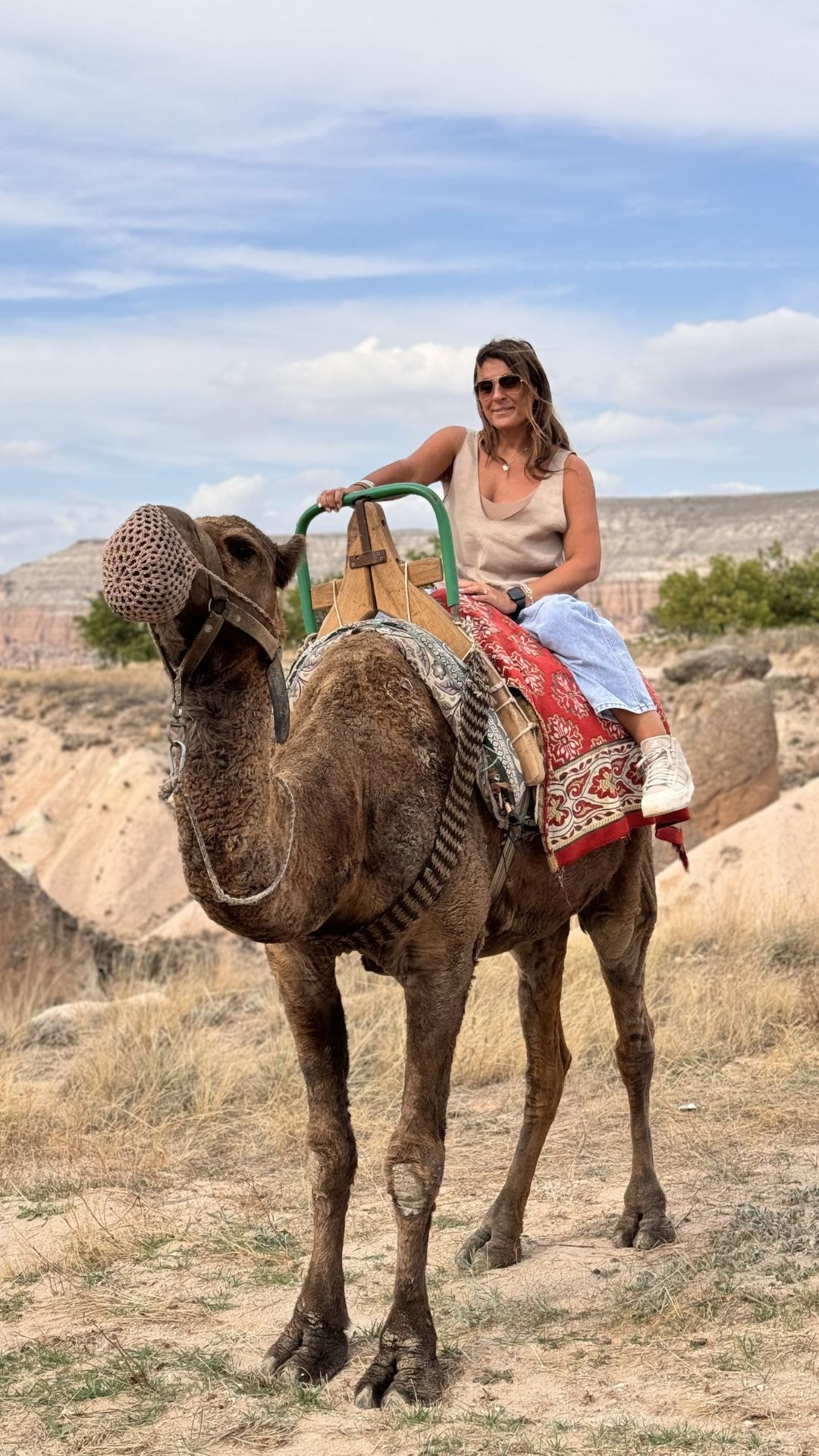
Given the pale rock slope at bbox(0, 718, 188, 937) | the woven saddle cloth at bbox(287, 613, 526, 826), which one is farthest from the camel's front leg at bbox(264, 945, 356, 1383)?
the pale rock slope at bbox(0, 718, 188, 937)

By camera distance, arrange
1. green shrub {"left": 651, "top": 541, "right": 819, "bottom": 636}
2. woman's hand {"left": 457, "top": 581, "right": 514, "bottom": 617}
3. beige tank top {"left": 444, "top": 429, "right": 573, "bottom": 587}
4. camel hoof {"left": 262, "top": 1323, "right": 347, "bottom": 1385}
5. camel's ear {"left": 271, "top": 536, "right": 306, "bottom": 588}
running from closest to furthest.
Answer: camel's ear {"left": 271, "top": 536, "right": 306, "bottom": 588}, camel hoof {"left": 262, "top": 1323, "right": 347, "bottom": 1385}, woman's hand {"left": 457, "top": 581, "right": 514, "bottom": 617}, beige tank top {"left": 444, "top": 429, "right": 573, "bottom": 587}, green shrub {"left": 651, "top": 541, "right": 819, "bottom": 636}

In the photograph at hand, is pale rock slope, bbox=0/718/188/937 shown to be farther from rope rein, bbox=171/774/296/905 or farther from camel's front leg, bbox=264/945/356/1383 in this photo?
rope rein, bbox=171/774/296/905

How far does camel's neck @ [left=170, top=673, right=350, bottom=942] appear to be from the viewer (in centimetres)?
353

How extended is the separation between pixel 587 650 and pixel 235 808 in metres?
2.03

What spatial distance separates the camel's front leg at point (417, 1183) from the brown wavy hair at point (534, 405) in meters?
1.96

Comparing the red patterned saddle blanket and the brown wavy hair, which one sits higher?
the brown wavy hair

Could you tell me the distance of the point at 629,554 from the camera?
470ft

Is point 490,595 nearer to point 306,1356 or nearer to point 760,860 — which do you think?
point 306,1356

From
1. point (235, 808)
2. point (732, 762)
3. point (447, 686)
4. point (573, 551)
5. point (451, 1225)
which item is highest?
point (573, 551)

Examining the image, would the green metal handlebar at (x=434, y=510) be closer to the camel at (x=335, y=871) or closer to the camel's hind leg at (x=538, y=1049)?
the camel at (x=335, y=871)

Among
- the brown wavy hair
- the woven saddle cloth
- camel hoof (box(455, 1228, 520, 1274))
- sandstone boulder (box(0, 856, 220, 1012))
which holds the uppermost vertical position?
the brown wavy hair

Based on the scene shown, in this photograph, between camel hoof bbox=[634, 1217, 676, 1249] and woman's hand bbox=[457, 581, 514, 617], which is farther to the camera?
camel hoof bbox=[634, 1217, 676, 1249]

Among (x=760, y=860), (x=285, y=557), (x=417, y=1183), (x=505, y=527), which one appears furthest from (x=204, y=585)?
(x=760, y=860)

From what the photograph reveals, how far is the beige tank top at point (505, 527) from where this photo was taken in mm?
5242
